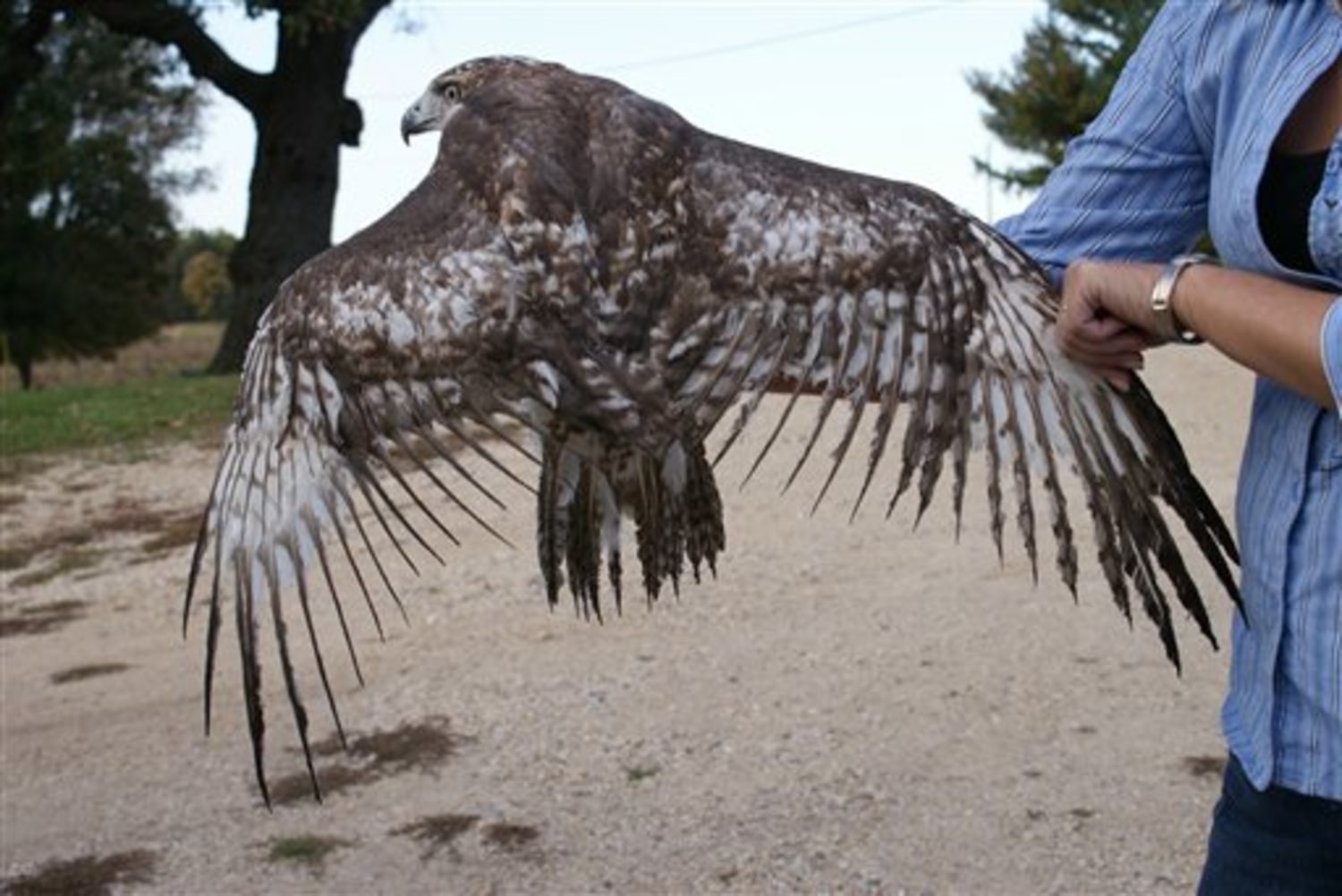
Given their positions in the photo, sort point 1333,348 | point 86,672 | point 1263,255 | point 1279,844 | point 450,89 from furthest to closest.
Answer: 1. point 86,672
2. point 450,89
3. point 1279,844
4. point 1263,255
5. point 1333,348

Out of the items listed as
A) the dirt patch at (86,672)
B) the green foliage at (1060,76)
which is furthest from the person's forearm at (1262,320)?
the green foliage at (1060,76)

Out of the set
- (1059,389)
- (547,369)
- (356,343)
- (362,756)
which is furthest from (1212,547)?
(362,756)

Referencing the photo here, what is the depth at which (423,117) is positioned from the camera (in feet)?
11.8

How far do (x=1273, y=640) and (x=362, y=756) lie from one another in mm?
4161

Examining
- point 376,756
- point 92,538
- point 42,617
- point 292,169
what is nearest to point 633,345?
point 376,756

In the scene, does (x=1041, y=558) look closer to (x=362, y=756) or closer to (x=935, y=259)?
(x=362, y=756)

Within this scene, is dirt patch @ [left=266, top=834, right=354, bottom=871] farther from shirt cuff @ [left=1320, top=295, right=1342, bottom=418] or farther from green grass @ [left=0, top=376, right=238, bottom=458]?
green grass @ [left=0, top=376, right=238, bottom=458]

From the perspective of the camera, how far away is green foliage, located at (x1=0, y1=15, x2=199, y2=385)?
3061 centimetres

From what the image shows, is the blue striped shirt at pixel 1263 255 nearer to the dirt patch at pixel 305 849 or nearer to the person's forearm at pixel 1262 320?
the person's forearm at pixel 1262 320

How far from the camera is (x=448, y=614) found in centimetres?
730

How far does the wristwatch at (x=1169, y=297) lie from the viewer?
1985 mm

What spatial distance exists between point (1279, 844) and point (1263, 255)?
0.78m

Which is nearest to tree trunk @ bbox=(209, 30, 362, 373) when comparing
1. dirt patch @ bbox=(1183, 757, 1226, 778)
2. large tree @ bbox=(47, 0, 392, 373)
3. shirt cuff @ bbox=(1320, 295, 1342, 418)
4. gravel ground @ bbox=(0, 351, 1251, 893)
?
large tree @ bbox=(47, 0, 392, 373)

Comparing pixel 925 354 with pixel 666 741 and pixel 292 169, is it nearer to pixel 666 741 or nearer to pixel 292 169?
pixel 666 741
